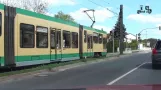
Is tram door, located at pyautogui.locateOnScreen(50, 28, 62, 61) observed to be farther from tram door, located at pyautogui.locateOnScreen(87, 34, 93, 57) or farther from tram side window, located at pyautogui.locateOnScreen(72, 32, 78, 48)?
tram door, located at pyautogui.locateOnScreen(87, 34, 93, 57)

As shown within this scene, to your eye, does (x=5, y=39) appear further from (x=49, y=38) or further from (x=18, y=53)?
(x=49, y=38)

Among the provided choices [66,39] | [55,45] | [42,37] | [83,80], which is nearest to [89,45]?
[66,39]

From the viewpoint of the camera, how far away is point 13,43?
2019 centimetres

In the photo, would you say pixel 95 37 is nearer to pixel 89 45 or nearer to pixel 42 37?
pixel 89 45

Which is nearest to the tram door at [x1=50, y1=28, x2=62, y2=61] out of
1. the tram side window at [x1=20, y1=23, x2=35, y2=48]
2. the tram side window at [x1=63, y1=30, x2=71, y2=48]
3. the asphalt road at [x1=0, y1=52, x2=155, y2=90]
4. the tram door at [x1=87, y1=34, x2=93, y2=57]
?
the tram side window at [x1=63, y1=30, x2=71, y2=48]

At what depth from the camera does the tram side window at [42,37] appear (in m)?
23.5

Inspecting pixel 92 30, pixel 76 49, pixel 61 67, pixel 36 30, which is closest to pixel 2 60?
pixel 36 30

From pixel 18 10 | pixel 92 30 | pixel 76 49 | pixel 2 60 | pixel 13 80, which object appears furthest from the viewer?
pixel 92 30

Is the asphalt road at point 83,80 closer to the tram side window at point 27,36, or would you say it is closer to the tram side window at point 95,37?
the tram side window at point 27,36

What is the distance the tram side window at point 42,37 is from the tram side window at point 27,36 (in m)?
0.74

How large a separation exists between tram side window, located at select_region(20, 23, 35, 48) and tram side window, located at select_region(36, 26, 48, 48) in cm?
74

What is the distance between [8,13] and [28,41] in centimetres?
309

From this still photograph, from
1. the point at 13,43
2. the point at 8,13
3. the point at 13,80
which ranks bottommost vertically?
the point at 13,80

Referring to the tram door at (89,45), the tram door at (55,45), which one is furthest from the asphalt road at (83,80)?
the tram door at (89,45)
